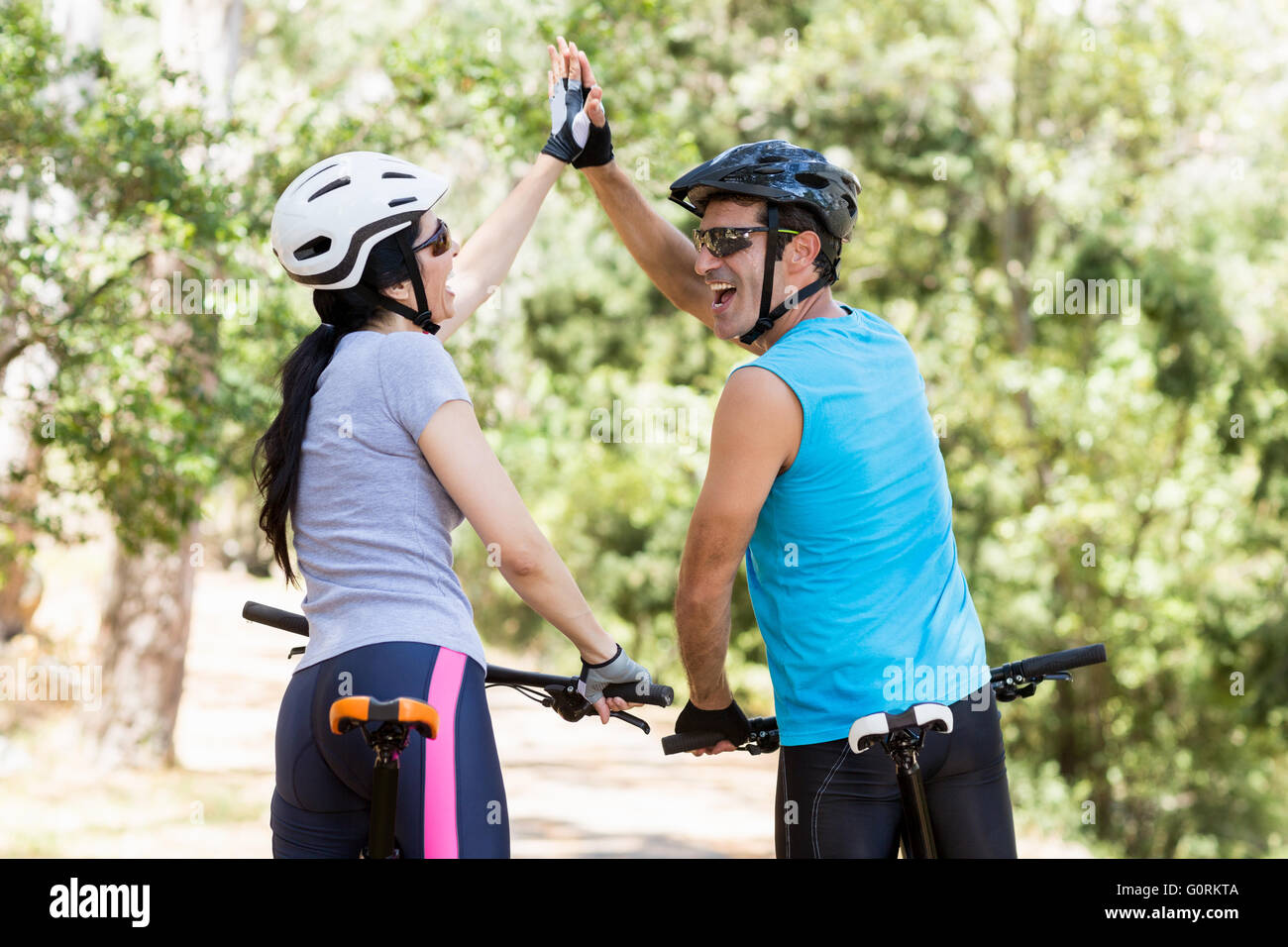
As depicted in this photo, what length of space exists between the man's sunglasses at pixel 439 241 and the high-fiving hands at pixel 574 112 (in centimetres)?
71

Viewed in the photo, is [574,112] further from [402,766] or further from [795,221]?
[402,766]

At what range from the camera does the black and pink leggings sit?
2.40 m

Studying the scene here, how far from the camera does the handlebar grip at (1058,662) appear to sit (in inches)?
115

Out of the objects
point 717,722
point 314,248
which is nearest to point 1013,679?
point 717,722

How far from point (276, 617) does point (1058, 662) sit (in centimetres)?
180

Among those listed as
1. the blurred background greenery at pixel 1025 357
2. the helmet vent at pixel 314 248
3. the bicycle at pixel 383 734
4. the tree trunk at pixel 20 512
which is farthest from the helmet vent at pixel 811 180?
the blurred background greenery at pixel 1025 357

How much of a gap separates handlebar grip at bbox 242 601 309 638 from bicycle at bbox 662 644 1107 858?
0.88 m

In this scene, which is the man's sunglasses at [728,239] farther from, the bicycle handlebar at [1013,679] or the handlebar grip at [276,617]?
the handlebar grip at [276,617]

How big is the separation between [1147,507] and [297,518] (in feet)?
45.7

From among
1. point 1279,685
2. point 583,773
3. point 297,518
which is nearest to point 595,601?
point 583,773

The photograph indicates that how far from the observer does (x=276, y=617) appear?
9.86 feet

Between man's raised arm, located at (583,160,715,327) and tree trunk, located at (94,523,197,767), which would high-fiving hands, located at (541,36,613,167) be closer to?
man's raised arm, located at (583,160,715,327)

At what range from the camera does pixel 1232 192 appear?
46.0 ft
